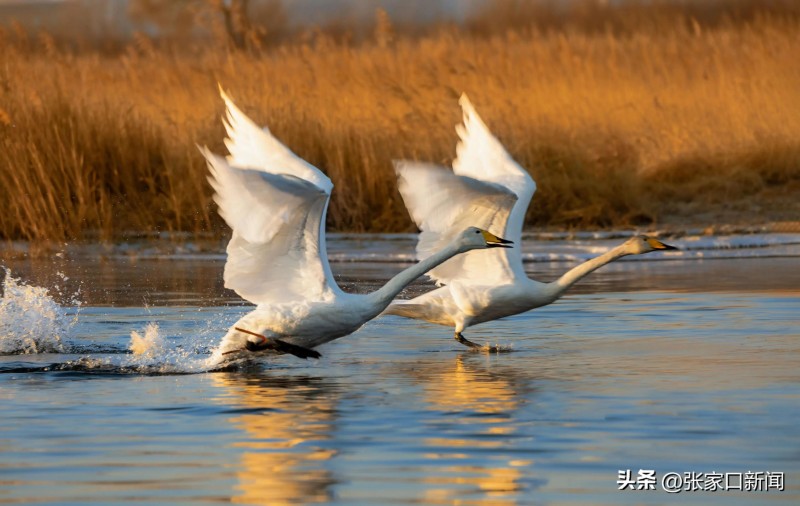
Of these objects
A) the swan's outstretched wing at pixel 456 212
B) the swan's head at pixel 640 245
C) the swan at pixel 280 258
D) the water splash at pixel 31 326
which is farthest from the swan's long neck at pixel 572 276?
the water splash at pixel 31 326

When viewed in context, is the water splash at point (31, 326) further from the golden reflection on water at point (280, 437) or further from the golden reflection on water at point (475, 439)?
the golden reflection on water at point (475, 439)

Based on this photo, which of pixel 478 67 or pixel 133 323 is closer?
pixel 133 323

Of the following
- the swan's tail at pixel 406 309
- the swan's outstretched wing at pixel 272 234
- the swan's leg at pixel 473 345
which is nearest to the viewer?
the swan's outstretched wing at pixel 272 234

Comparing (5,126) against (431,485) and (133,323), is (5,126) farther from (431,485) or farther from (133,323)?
(431,485)

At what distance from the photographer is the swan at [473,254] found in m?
10.6

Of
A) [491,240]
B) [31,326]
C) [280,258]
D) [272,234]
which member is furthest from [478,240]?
[31,326]

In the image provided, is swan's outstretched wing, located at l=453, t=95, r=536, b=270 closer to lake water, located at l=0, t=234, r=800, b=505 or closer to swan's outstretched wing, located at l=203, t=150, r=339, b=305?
lake water, located at l=0, t=234, r=800, b=505

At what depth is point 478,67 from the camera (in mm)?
21672

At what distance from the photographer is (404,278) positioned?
9.45m

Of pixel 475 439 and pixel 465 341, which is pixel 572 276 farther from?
pixel 475 439

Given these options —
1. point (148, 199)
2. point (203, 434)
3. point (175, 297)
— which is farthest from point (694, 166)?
point (203, 434)

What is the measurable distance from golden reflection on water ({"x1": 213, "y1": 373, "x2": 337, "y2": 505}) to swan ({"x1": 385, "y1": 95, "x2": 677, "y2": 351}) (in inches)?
81.6

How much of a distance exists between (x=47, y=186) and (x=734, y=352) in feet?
31.1

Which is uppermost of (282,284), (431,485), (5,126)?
(5,126)
